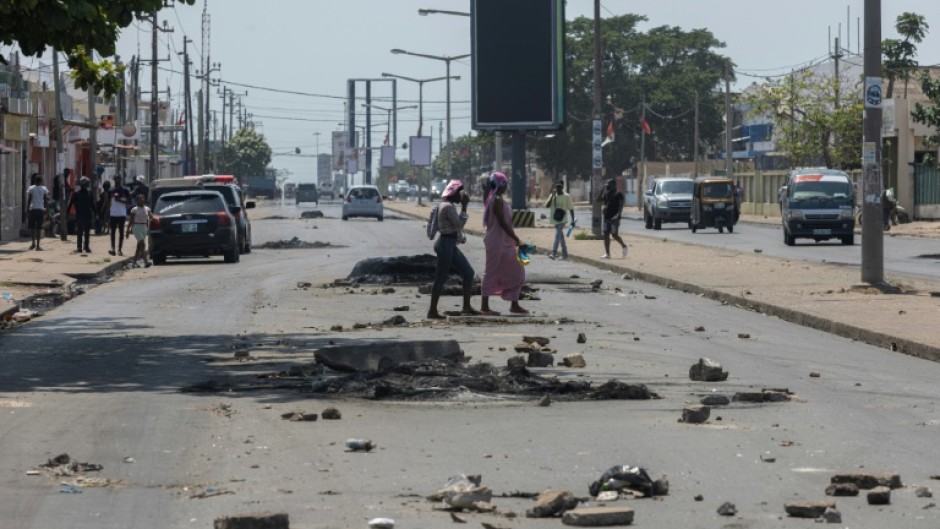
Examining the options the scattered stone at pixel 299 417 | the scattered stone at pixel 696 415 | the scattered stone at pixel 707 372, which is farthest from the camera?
the scattered stone at pixel 707 372

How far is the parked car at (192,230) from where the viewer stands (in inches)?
1411

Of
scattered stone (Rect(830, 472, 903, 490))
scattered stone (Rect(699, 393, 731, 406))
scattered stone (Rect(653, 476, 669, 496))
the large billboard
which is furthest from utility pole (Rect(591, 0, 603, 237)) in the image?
scattered stone (Rect(653, 476, 669, 496))

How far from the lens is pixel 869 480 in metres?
8.31

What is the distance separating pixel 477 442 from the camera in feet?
32.8

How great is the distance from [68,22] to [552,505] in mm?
8898

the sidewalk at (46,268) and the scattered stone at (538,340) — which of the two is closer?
the scattered stone at (538,340)

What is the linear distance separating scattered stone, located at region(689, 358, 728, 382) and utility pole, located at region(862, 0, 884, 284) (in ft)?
33.7

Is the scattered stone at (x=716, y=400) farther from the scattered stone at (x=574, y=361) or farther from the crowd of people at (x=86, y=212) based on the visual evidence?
the crowd of people at (x=86, y=212)

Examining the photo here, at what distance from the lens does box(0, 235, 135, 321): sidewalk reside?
1001 inches

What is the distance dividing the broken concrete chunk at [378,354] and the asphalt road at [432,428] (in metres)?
0.62

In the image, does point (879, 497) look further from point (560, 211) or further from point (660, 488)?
point (560, 211)

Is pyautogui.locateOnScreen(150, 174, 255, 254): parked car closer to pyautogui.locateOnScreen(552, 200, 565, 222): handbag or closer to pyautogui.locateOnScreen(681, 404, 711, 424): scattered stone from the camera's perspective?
pyautogui.locateOnScreen(552, 200, 565, 222): handbag

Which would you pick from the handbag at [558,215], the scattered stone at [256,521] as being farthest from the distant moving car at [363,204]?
the scattered stone at [256,521]

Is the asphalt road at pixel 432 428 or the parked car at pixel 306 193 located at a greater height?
the parked car at pixel 306 193
